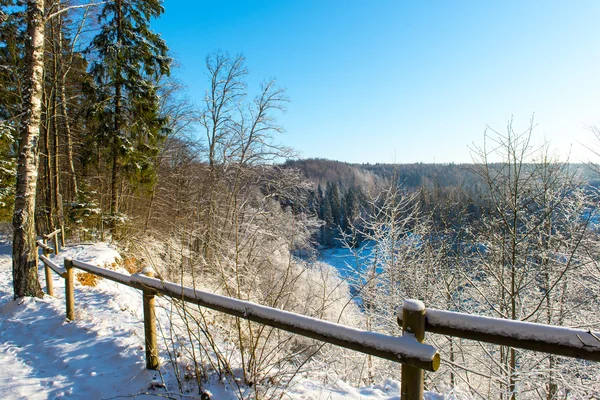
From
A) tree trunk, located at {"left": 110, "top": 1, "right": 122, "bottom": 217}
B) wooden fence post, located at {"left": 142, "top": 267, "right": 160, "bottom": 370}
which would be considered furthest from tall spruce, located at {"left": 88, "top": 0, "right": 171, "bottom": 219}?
wooden fence post, located at {"left": 142, "top": 267, "right": 160, "bottom": 370}

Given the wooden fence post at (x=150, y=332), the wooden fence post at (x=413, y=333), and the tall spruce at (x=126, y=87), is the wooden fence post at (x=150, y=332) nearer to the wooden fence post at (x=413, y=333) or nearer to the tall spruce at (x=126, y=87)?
the wooden fence post at (x=413, y=333)

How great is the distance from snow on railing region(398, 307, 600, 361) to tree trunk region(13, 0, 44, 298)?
6.41m

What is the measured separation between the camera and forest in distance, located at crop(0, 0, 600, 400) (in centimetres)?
479

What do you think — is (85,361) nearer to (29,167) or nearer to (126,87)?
(29,167)

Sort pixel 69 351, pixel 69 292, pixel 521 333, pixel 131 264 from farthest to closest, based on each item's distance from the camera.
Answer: pixel 131 264 → pixel 69 292 → pixel 69 351 → pixel 521 333

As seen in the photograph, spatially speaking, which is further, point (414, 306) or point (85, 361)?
point (85, 361)

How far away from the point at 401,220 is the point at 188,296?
1017 centimetres

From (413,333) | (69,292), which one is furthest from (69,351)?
(413,333)

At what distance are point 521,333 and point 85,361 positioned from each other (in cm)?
410

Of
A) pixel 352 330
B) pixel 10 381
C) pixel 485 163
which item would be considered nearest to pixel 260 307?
pixel 352 330

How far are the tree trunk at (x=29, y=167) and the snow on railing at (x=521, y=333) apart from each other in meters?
6.41

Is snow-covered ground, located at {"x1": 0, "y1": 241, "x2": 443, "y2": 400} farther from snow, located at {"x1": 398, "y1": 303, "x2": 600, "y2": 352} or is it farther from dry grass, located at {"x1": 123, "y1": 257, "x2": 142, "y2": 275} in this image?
dry grass, located at {"x1": 123, "y1": 257, "x2": 142, "y2": 275}

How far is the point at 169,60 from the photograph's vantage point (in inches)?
545

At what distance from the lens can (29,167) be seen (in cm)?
532
